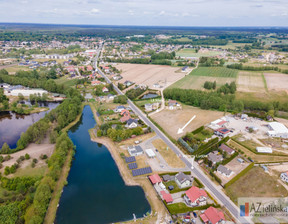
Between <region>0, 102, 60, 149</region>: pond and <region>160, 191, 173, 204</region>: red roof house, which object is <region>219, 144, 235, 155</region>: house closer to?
<region>160, 191, 173, 204</region>: red roof house

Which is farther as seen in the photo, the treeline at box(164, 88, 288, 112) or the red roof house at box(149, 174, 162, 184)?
the treeline at box(164, 88, 288, 112)

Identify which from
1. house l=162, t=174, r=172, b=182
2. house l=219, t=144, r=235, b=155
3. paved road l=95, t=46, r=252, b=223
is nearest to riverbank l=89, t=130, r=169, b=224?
house l=162, t=174, r=172, b=182

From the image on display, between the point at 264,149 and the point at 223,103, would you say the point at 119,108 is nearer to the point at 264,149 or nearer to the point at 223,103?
the point at 223,103

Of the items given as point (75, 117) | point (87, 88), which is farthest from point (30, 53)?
point (75, 117)

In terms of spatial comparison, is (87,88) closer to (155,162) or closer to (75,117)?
(75,117)

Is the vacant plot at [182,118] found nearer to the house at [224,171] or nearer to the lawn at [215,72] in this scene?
the house at [224,171]

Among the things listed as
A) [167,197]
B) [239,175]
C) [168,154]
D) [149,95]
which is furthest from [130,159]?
[149,95]
